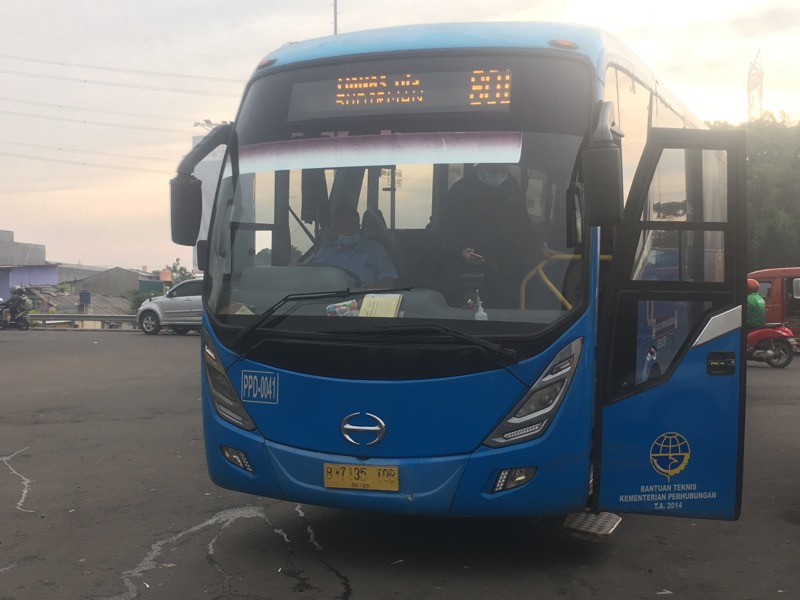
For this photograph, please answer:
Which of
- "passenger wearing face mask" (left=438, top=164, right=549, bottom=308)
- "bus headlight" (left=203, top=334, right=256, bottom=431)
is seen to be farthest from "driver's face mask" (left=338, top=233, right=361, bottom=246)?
"bus headlight" (left=203, top=334, right=256, bottom=431)

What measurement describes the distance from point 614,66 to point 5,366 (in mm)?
17386

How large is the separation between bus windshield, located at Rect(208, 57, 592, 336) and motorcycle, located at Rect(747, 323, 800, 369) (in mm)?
16529

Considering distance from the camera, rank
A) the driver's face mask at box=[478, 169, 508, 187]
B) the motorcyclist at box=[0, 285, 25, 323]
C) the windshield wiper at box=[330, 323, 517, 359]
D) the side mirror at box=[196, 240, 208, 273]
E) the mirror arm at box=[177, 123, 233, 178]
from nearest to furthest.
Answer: the windshield wiper at box=[330, 323, 517, 359] < the driver's face mask at box=[478, 169, 508, 187] < the side mirror at box=[196, 240, 208, 273] < the mirror arm at box=[177, 123, 233, 178] < the motorcyclist at box=[0, 285, 25, 323]

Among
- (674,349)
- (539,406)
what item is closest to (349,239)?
(539,406)

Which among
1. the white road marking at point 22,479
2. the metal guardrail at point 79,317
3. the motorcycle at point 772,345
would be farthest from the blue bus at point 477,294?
the metal guardrail at point 79,317

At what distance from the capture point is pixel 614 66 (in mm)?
6285

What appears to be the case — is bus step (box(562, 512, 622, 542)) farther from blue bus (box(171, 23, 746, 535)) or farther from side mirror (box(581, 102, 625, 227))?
side mirror (box(581, 102, 625, 227))

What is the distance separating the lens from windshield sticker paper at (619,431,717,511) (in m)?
5.76

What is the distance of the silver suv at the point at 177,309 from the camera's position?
102 feet

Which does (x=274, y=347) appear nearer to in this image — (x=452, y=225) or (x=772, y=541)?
(x=452, y=225)

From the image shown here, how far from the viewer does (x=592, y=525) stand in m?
6.40

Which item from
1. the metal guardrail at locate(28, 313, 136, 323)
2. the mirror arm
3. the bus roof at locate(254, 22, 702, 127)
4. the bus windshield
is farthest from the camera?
the metal guardrail at locate(28, 313, 136, 323)

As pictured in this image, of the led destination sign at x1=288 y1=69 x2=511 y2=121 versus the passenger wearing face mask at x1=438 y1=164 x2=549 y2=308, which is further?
the led destination sign at x1=288 y1=69 x2=511 y2=121

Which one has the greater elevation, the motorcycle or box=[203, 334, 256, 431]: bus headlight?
box=[203, 334, 256, 431]: bus headlight
